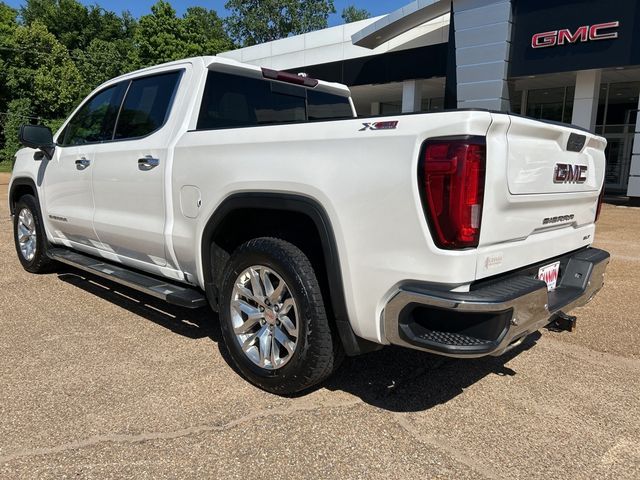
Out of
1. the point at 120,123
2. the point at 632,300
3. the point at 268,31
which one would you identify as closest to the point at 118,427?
the point at 120,123

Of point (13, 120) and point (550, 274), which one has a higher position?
point (13, 120)

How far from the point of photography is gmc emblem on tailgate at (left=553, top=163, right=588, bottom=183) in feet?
9.13

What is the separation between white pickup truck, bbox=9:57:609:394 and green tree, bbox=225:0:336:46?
183ft

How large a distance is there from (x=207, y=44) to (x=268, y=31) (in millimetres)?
14196

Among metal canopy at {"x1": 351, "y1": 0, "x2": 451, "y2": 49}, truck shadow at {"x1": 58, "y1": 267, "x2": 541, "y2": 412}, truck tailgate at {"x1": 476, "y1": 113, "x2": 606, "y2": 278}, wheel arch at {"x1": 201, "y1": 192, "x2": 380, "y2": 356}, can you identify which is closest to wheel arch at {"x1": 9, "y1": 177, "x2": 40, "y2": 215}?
truck shadow at {"x1": 58, "y1": 267, "x2": 541, "y2": 412}

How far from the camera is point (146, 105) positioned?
4.02 meters

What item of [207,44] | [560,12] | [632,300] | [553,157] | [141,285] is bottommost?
[632,300]

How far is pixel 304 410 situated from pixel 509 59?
15.5 meters

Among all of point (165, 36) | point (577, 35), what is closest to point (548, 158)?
point (577, 35)

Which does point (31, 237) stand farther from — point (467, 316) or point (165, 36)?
point (165, 36)

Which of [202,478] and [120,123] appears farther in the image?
[120,123]

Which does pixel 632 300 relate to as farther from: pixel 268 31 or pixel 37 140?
pixel 268 31

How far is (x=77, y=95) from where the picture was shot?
121 ft

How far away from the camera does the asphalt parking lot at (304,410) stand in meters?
2.39
